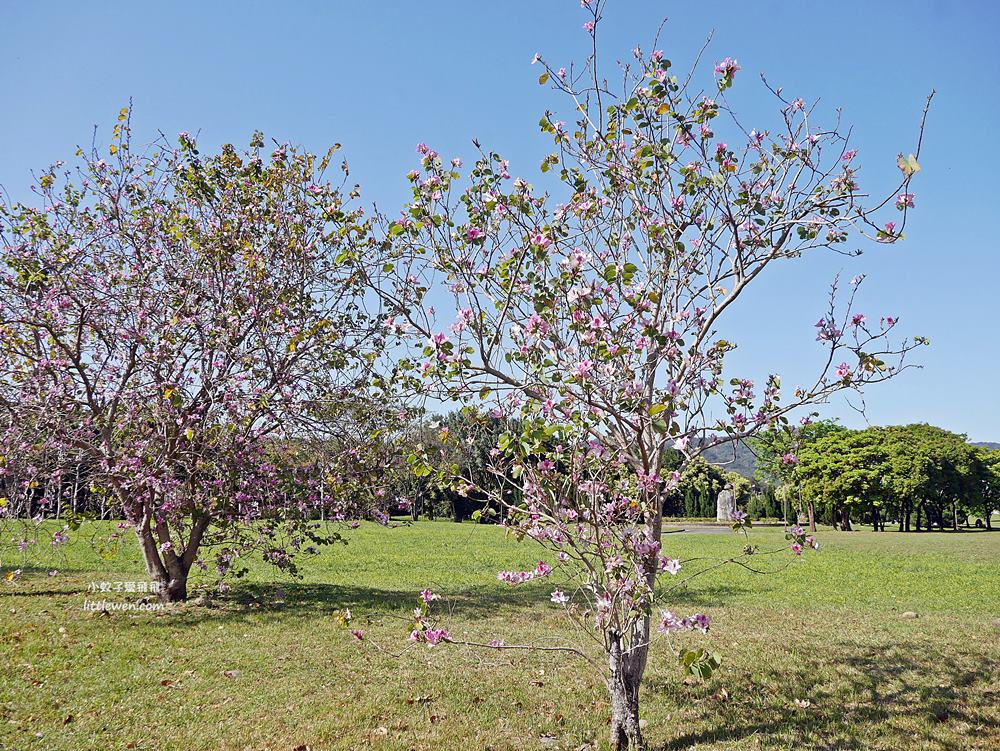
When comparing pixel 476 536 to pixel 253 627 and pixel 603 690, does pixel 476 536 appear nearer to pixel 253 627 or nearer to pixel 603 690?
pixel 253 627

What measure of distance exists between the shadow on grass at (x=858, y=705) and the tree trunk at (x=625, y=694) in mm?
309

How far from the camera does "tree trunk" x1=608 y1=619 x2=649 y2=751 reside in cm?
544

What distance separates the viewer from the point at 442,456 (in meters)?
5.15

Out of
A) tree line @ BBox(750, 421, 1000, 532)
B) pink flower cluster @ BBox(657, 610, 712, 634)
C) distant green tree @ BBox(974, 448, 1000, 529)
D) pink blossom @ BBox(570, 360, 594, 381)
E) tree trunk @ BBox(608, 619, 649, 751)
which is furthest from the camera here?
distant green tree @ BBox(974, 448, 1000, 529)

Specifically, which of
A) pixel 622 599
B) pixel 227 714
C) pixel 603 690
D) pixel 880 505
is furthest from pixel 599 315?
pixel 880 505

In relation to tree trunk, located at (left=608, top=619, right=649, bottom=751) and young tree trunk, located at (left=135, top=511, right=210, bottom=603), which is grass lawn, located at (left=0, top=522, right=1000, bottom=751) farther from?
young tree trunk, located at (left=135, top=511, right=210, bottom=603)

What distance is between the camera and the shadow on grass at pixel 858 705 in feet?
19.1

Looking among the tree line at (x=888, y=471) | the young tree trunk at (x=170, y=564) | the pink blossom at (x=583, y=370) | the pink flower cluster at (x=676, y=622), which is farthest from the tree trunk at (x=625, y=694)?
the tree line at (x=888, y=471)

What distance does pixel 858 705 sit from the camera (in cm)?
672

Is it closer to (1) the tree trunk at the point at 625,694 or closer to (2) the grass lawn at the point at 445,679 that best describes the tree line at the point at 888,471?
(2) the grass lawn at the point at 445,679

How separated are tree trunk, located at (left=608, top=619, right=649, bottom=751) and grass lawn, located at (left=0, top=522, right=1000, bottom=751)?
1.02 ft

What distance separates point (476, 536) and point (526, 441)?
2865 cm

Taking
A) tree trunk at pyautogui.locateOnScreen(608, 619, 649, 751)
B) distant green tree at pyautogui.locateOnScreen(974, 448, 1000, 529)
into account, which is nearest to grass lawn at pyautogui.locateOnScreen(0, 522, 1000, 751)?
tree trunk at pyautogui.locateOnScreen(608, 619, 649, 751)

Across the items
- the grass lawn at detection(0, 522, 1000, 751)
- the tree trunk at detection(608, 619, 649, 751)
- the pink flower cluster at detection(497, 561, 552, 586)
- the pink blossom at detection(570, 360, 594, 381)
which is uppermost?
the pink blossom at detection(570, 360, 594, 381)
